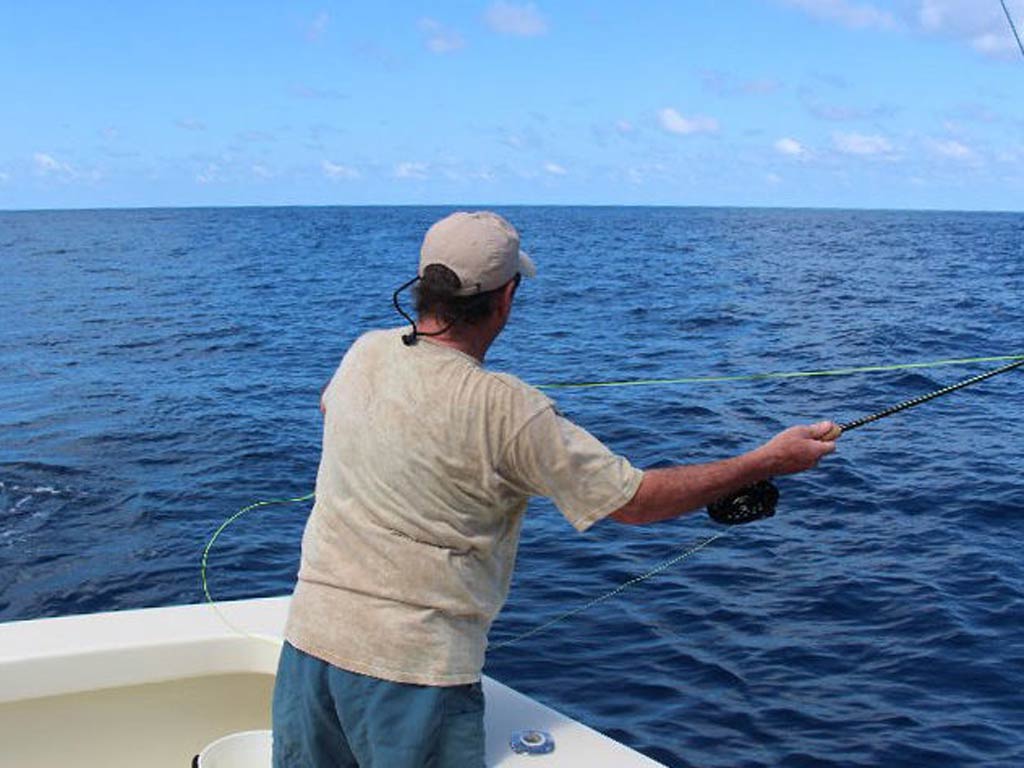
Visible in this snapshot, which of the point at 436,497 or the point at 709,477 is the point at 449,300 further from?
the point at 709,477

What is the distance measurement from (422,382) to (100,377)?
1569 cm

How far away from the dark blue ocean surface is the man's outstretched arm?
3594 millimetres

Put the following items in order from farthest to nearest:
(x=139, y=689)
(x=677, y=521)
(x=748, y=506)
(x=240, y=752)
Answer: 1. (x=677, y=521)
2. (x=139, y=689)
3. (x=240, y=752)
4. (x=748, y=506)

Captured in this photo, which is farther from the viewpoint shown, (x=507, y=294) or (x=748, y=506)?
(x=748, y=506)

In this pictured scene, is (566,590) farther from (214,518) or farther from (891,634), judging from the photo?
(214,518)

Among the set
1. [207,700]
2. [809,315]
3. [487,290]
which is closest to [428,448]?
[487,290]

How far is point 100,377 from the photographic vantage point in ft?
55.7

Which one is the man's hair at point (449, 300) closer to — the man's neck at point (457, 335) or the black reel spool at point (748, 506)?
the man's neck at point (457, 335)

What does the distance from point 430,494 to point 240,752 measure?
1.36 metres

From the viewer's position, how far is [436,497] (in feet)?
8.15

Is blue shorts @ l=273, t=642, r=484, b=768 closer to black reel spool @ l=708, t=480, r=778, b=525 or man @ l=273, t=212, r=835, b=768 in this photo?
man @ l=273, t=212, r=835, b=768

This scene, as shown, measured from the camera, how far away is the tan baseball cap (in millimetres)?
2488

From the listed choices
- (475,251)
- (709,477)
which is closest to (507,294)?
(475,251)

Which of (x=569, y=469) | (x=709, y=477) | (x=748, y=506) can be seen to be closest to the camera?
(x=569, y=469)
